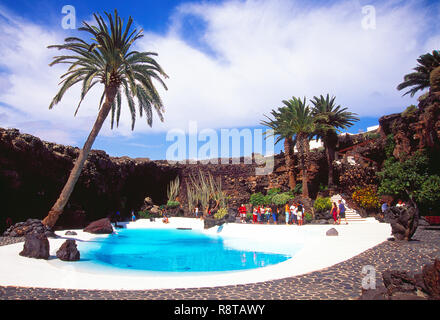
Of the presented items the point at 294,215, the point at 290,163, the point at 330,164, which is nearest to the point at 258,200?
the point at 290,163

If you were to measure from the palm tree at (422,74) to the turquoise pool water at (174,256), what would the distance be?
20.2 m

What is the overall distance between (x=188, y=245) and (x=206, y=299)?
29.5 ft

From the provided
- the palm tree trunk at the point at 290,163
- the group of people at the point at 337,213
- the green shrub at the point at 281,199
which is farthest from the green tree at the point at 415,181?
the palm tree trunk at the point at 290,163

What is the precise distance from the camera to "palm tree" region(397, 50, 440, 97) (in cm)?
2158

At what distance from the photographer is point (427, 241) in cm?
952

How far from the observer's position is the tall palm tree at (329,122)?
24.1 meters

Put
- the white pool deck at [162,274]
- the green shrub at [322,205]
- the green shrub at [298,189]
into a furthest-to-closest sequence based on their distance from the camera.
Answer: the green shrub at [298,189]
the green shrub at [322,205]
the white pool deck at [162,274]

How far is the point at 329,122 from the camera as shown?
2634 cm

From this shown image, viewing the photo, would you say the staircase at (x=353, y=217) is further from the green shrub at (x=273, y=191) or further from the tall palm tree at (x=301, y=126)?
the green shrub at (x=273, y=191)

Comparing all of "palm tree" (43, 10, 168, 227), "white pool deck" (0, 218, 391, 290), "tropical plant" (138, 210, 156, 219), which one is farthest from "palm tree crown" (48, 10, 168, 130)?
"tropical plant" (138, 210, 156, 219)

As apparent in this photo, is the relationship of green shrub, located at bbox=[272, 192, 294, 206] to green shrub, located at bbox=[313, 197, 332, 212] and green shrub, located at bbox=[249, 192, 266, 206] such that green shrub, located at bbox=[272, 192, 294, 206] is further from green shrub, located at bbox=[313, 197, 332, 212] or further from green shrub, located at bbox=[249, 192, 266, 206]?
green shrub, located at bbox=[313, 197, 332, 212]

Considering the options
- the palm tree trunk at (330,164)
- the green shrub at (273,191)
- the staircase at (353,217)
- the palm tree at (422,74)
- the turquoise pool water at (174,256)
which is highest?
the palm tree at (422,74)

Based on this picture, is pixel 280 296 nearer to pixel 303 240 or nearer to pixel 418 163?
pixel 303 240

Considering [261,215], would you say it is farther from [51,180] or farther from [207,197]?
[51,180]
